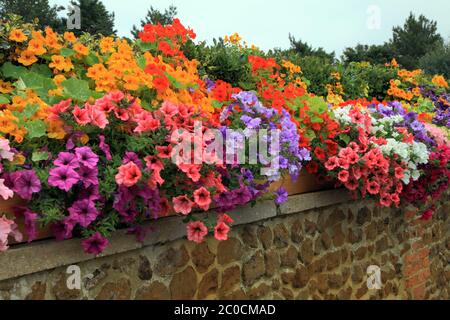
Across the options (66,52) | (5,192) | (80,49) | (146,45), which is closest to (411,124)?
(146,45)

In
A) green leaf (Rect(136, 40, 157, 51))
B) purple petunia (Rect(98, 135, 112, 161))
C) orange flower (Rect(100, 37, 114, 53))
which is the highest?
green leaf (Rect(136, 40, 157, 51))

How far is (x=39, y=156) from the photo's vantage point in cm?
270

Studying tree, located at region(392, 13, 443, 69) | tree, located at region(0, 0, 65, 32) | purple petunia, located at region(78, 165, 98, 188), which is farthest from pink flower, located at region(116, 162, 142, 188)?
tree, located at region(392, 13, 443, 69)

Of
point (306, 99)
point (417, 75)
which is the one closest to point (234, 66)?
point (306, 99)

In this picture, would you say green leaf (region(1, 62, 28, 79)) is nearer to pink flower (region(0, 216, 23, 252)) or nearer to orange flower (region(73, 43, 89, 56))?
orange flower (region(73, 43, 89, 56))

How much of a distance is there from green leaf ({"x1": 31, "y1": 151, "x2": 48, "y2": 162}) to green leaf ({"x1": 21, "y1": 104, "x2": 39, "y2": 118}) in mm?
314

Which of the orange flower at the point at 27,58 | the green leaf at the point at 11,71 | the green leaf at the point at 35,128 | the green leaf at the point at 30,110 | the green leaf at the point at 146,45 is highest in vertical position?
the green leaf at the point at 146,45

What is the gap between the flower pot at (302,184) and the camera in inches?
158

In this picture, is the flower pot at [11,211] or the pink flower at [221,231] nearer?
the flower pot at [11,211]

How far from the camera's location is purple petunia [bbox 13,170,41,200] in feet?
8.25

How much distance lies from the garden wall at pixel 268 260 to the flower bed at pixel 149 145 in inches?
5.3

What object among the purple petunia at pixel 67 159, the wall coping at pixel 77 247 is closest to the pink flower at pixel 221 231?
the wall coping at pixel 77 247

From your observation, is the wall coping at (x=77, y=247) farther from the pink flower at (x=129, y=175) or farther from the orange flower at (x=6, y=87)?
the orange flower at (x=6, y=87)

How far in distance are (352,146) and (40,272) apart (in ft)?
8.97
